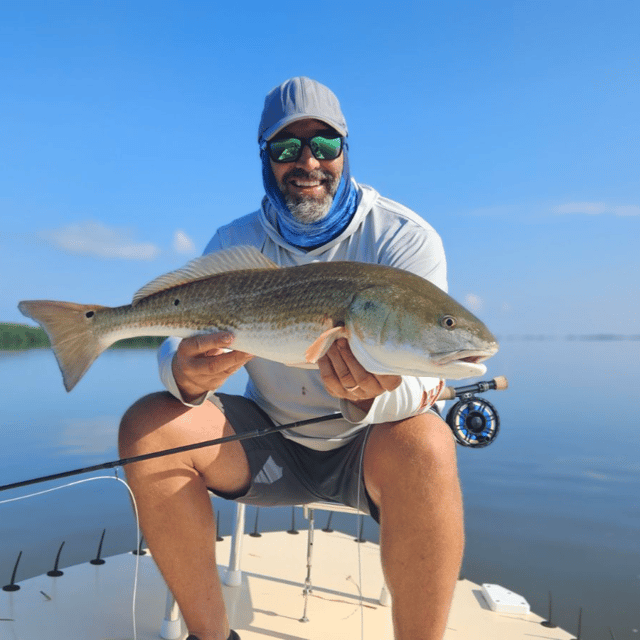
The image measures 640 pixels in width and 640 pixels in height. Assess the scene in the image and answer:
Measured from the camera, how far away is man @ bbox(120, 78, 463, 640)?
2324 millimetres

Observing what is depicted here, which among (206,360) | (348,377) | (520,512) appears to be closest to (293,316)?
(348,377)

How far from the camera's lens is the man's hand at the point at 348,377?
87.7 inches

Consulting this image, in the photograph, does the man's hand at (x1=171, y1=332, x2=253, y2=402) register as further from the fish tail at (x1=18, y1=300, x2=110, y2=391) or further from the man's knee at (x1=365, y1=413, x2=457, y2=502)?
the man's knee at (x1=365, y1=413, x2=457, y2=502)

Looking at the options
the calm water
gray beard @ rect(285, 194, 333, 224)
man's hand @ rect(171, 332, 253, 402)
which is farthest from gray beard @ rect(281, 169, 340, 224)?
the calm water

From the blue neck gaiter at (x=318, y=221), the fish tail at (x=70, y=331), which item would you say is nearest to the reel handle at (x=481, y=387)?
the blue neck gaiter at (x=318, y=221)

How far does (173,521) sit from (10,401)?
657 inches

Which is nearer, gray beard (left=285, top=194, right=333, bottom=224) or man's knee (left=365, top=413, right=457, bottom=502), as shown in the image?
man's knee (left=365, top=413, right=457, bottom=502)

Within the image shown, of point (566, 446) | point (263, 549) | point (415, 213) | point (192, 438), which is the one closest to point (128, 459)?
point (192, 438)

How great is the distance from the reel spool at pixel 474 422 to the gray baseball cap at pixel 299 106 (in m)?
1.68

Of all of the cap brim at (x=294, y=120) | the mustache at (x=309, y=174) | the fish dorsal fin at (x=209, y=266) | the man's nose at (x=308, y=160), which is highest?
the cap brim at (x=294, y=120)

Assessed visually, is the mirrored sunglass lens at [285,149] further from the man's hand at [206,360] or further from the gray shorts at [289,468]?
the gray shorts at [289,468]

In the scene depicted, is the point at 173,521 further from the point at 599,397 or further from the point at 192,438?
the point at 599,397

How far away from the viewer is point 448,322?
203cm

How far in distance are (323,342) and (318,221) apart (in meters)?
0.99
